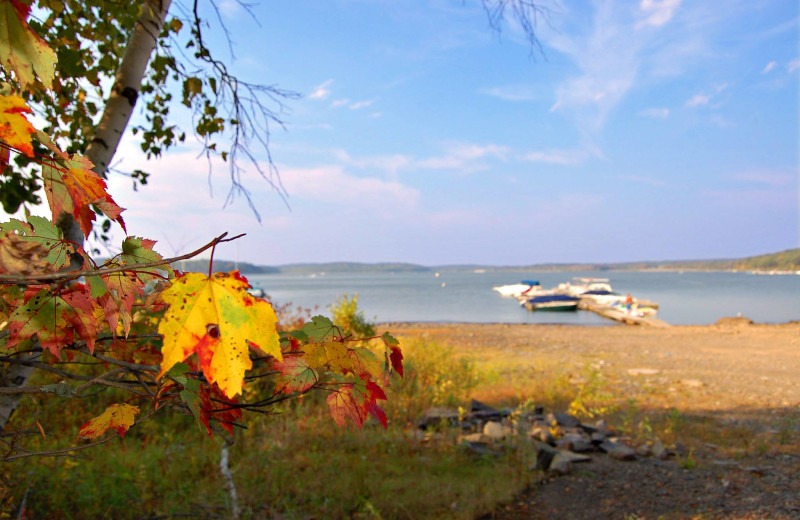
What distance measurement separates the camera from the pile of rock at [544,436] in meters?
4.56

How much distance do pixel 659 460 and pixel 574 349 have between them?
1130 cm

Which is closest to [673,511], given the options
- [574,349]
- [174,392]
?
[174,392]

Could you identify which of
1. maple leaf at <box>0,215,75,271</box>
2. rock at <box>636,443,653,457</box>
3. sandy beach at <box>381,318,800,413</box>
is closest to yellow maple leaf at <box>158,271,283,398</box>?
maple leaf at <box>0,215,75,271</box>

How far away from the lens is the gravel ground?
346 centimetres

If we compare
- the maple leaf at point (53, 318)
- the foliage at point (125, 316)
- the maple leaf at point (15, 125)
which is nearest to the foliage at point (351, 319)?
the foliage at point (125, 316)

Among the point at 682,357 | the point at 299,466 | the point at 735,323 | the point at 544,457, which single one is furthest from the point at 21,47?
the point at 735,323

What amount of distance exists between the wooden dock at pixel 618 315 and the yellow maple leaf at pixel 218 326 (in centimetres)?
2561

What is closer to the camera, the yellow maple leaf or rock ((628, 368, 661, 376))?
the yellow maple leaf

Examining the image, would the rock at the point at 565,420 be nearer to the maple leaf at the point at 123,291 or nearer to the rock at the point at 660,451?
the rock at the point at 660,451

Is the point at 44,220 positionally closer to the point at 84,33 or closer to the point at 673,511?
the point at 84,33

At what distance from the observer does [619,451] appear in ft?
15.3

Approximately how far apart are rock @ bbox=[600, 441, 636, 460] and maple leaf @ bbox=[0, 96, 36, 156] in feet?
17.2

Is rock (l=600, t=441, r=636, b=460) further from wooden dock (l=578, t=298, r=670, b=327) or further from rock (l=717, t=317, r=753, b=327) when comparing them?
wooden dock (l=578, t=298, r=670, b=327)

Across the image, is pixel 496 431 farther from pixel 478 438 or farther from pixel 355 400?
pixel 355 400
